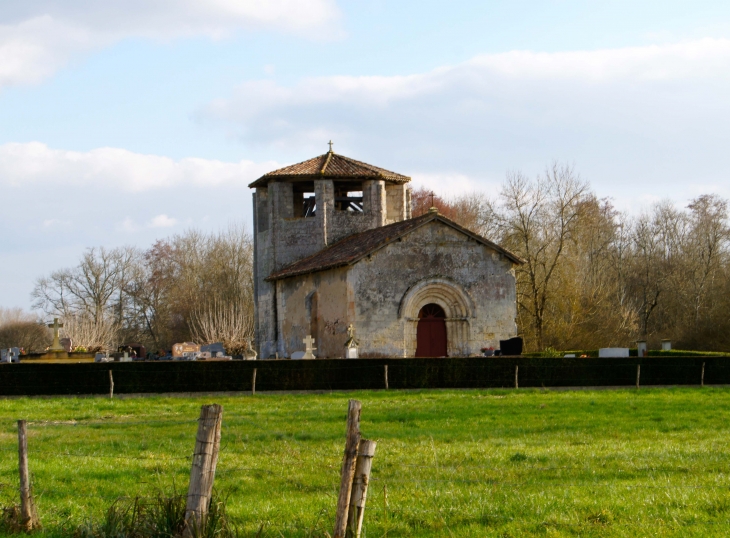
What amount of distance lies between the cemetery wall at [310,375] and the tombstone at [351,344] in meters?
2.77

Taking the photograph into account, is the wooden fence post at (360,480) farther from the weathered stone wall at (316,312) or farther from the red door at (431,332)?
the red door at (431,332)

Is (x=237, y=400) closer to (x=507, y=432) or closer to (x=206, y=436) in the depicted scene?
(x=507, y=432)

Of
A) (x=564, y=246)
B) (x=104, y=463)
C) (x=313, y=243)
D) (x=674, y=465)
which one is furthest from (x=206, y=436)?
(x=564, y=246)

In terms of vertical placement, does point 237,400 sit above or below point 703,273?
below

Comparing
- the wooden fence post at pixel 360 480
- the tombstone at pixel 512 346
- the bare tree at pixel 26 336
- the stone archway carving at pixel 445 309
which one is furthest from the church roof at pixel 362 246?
the bare tree at pixel 26 336

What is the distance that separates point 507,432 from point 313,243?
71.5ft

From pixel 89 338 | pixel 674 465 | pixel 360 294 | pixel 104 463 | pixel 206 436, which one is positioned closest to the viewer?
pixel 206 436

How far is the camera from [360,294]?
29.0 meters

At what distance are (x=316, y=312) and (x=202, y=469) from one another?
25334mm

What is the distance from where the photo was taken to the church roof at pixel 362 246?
29.1 meters

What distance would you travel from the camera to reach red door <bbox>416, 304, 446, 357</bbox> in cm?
3036

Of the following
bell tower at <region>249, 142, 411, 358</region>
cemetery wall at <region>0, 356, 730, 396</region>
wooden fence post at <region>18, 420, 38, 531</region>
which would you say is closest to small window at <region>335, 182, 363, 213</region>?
bell tower at <region>249, 142, 411, 358</region>

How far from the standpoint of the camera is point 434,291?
3003cm

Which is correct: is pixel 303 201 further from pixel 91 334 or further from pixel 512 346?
pixel 91 334
